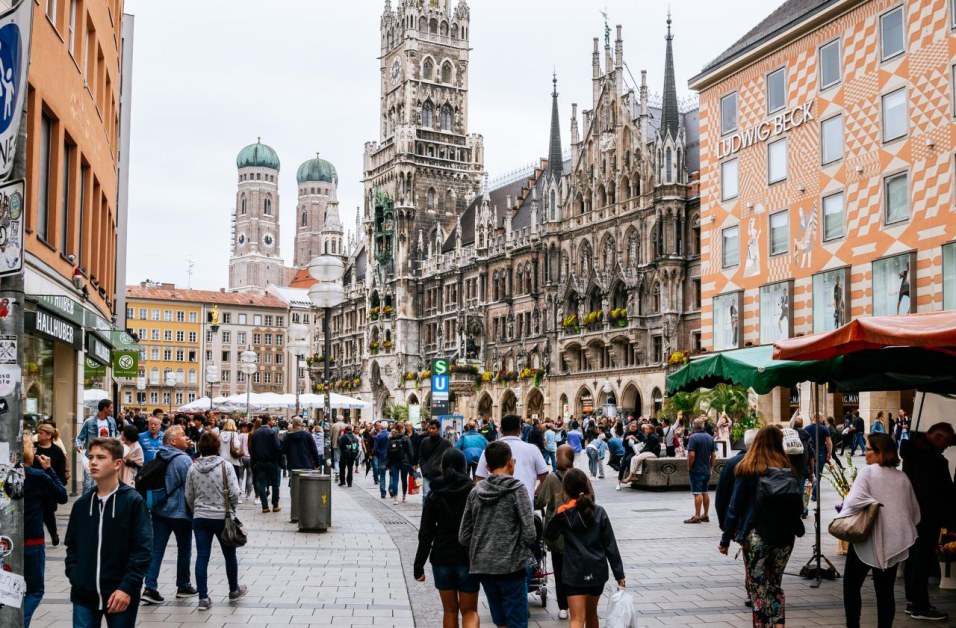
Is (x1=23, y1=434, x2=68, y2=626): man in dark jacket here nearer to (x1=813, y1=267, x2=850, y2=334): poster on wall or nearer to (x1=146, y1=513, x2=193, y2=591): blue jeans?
(x1=146, y1=513, x2=193, y2=591): blue jeans

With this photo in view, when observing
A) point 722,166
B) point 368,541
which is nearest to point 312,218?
point 722,166

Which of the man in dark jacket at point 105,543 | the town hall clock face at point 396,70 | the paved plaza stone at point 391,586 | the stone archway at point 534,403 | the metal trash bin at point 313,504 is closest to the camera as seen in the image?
the man in dark jacket at point 105,543

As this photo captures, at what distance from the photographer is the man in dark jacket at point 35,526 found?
7738 millimetres

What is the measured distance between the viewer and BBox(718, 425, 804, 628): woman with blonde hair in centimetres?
820

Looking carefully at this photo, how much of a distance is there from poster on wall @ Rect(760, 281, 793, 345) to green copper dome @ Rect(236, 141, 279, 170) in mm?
142015

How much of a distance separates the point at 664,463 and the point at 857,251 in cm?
1250

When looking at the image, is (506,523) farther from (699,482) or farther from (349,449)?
(349,449)

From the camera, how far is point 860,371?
11.7 meters

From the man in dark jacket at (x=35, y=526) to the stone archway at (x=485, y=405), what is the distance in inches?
2383

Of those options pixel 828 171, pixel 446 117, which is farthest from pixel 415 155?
pixel 828 171

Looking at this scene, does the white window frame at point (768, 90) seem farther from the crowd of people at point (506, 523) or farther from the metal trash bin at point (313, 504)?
the crowd of people at point (506, 523)

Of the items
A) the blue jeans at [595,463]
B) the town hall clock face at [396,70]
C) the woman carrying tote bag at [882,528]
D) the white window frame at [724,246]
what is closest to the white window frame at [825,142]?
the white window frame at [724,246]

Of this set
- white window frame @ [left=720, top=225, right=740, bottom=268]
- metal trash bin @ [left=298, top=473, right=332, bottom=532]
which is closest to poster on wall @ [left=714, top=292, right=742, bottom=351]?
white window frame @ [left=720, top=225, right=740, bottom=268]

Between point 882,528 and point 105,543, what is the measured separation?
19.6ft
